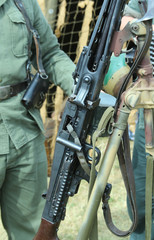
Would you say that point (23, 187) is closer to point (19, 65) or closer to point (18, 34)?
point (19, 65)

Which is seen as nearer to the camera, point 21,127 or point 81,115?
point 81,115

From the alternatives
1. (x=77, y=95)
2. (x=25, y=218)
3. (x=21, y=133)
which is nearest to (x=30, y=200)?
(x=25, y=218)

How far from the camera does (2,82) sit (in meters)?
1.67

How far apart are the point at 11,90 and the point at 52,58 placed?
35 centimetres

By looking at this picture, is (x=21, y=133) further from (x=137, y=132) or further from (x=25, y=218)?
(x=137, y=132)

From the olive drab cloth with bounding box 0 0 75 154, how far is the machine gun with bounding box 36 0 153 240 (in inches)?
17.6

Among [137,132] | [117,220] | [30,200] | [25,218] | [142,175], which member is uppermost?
[137,132]

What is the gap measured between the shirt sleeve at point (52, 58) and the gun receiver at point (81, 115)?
53cm

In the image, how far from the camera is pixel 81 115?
50.9 inches

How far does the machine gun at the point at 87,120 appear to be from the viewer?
1208 millimetres

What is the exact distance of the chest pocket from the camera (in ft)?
5.49

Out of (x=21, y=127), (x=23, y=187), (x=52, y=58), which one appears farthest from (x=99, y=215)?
(x=52, y=58)

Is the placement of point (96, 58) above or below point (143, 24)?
below

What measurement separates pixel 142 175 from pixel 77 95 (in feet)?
3.32
